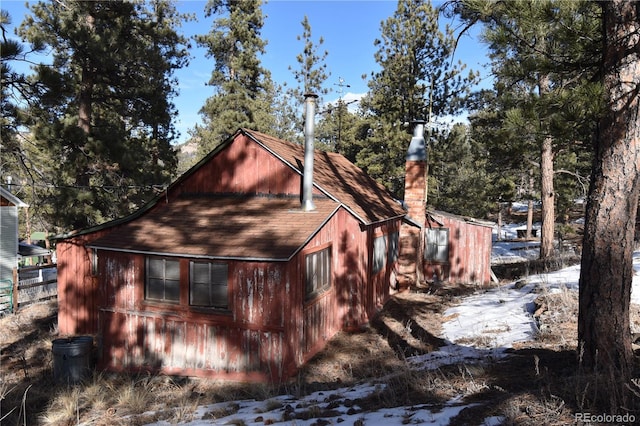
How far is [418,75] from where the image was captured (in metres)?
24.8

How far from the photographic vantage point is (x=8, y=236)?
786 inches

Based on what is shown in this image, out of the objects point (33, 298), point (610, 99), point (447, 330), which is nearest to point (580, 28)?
point (610, 99)

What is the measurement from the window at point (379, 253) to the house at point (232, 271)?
0.12m

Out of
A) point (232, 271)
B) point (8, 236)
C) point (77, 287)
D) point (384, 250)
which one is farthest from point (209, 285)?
point (8, 236)

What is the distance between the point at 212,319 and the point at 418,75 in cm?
2065

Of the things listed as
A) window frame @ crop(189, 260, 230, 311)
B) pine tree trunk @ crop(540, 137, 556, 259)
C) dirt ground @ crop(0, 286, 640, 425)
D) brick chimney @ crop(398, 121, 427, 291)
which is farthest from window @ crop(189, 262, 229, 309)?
pine tree trunk @ crop(540, 137, 556, 259)

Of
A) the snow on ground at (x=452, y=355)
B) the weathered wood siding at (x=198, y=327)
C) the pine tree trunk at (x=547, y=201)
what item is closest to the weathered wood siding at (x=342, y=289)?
the weathered wood siding at (x=198, y=327)

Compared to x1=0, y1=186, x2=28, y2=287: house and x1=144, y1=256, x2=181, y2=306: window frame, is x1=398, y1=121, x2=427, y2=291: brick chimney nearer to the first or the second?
x1=144, y1=256, x2=181, y2=306: window frame

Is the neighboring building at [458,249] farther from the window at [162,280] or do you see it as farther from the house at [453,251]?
the window at [162,280]

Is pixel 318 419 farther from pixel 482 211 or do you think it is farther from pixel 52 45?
pixel 482 211

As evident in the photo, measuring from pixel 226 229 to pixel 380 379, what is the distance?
4.70 m

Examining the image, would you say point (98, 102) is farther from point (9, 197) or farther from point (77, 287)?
point (77, 287)

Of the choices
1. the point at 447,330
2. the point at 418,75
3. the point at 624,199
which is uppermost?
the point at 418,75

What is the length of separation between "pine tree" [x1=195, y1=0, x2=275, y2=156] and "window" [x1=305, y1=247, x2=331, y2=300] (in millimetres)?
20337
